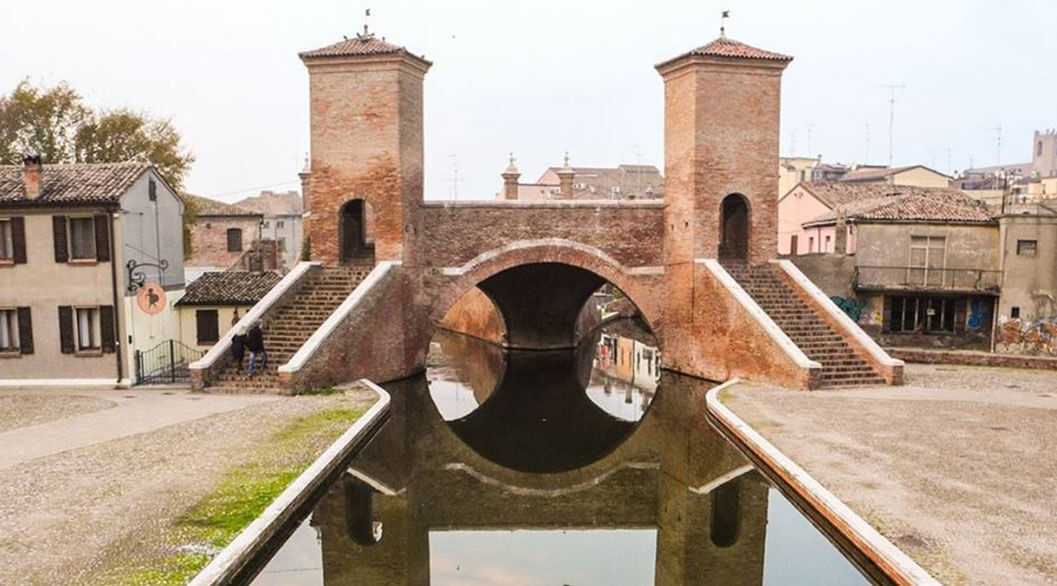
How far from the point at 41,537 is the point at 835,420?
43.9 feet

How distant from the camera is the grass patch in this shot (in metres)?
8.34

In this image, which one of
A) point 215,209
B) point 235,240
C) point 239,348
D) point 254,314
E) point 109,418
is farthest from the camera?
point 215,209

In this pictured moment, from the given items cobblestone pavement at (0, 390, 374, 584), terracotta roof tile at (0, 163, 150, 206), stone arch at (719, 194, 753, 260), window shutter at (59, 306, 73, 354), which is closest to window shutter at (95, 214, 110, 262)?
terracotta roof tile at (0, 163, 150, 206)

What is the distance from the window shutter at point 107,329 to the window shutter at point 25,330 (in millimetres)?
1806

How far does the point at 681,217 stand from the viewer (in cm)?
2331

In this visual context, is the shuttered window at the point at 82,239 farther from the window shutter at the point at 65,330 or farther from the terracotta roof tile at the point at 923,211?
the terracotta roof tile at the point at 923,211

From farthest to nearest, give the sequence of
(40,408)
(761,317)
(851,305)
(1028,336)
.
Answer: (851,305), (1028,336), (761,317), (40,408)

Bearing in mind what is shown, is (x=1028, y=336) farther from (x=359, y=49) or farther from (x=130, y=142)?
(x=130, y=142)

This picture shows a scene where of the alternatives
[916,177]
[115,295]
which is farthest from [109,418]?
[916,177]

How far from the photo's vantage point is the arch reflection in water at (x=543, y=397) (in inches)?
669

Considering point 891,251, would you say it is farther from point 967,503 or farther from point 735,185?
point 967,503

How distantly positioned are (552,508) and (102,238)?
1403 centimetres

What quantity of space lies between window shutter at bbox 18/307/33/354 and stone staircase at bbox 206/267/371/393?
17.5 ft

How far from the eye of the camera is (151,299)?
64.0 ft
